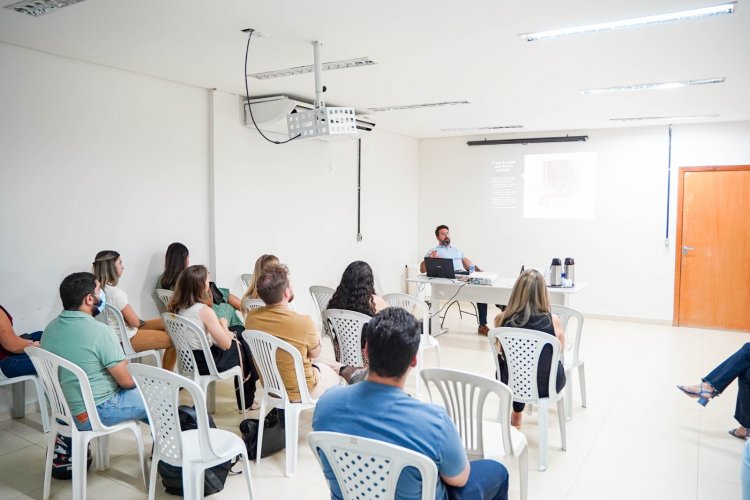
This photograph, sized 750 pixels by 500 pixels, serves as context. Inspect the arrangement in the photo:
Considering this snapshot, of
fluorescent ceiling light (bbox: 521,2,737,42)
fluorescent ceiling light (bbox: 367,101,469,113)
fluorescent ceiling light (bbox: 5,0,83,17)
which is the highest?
fluorescent ceiling light (bbox: 367,101,469,113)

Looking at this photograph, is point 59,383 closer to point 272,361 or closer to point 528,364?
point 272,361

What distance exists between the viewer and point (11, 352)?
351 centimetres

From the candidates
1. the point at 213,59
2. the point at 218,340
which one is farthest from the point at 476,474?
the point at 213,59

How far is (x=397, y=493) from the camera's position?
1758mm

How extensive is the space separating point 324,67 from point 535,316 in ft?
8.07

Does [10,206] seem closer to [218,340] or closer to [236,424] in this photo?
[218,340]

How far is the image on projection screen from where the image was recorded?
25.4ft

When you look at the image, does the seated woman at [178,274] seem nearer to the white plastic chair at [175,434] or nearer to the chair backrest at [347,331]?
the chair backrest at [347,331]

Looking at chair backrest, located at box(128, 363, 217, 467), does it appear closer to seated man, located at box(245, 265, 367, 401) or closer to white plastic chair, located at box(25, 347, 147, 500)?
white plastic chair, located at box(25, 347, 147, 500)

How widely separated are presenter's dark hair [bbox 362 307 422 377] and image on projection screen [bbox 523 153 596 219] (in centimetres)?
662

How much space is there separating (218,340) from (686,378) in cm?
Result: 412

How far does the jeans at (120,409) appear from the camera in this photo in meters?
2.68

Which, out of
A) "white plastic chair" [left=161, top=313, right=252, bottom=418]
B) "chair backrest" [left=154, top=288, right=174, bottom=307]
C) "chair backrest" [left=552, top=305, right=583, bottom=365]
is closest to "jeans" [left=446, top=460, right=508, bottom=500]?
"chair backrest" [left=552, top=305, right=583, bottom=365]

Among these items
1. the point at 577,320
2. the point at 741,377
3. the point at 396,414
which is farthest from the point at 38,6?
the point at 741,377
